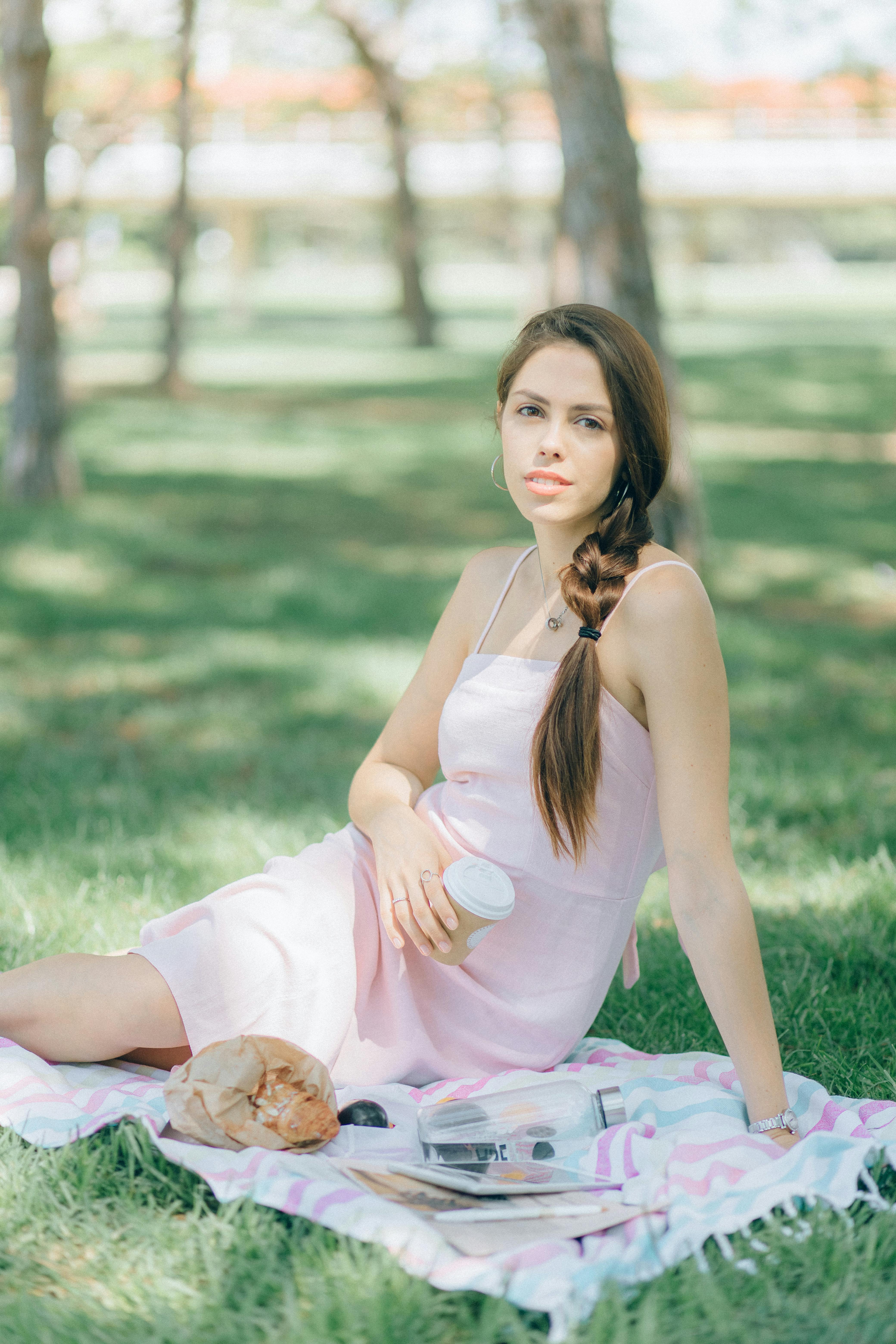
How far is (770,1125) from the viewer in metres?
2.27

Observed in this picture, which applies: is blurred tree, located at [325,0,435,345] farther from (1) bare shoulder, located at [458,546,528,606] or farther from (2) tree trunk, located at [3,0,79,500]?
(1) bare shoulder, located at [458,546,528,606]

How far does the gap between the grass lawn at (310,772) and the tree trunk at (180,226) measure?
3.46 meters

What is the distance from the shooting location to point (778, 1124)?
227 cm

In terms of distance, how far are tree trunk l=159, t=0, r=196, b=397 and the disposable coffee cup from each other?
1417 centimetres

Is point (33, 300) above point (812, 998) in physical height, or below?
above

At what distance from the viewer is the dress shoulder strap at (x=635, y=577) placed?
2340 mm

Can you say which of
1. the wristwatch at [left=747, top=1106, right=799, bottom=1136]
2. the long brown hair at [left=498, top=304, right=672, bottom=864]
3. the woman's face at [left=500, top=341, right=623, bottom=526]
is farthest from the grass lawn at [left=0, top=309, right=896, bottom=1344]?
the woman's face at [left=500, top=341, right=623, bottom=526]

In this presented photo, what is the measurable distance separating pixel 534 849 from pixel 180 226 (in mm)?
Answer: 15010

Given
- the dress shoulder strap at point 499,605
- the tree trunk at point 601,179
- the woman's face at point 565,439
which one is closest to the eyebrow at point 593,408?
the woman's face at point 565,439

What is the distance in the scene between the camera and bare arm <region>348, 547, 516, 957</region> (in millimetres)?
2383

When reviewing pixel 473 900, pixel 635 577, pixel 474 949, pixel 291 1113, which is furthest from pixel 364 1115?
pixel 635 577

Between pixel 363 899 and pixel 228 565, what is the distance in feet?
20.0

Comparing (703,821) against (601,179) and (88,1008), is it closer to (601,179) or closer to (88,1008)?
(88,1008)

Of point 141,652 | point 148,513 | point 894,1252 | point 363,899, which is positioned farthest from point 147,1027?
point 148,513
